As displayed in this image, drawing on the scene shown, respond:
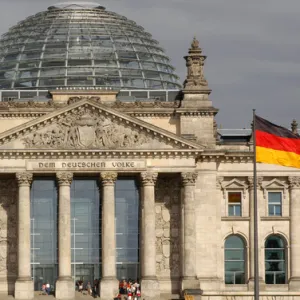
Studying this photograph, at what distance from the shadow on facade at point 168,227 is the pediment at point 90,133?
4.03 meters

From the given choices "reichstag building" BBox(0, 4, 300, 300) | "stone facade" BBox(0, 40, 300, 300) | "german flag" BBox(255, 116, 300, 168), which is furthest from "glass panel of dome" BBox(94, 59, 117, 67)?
"german flag" BBox(255, 116, 300, 168)

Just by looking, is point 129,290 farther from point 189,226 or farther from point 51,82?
point 51,82

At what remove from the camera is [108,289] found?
155750 millimetres

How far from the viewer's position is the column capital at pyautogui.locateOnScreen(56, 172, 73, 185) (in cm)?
15650

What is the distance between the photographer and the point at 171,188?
160125mm

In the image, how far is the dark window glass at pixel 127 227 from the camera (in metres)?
160

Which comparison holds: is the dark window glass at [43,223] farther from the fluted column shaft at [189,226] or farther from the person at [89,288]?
the fluted column shaft at [189,226]

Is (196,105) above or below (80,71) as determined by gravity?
below

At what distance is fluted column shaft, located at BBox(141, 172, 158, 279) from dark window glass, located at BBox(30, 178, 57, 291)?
8.10m

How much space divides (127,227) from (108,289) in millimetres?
6880

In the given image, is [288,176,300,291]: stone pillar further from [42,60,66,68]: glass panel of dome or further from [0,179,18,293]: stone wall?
[42,60,66,68]: glass panel of dome

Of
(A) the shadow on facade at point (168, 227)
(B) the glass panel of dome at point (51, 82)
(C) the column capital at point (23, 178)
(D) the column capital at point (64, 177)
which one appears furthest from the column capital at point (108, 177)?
(B) the glass panel of dome at point (51, 82)

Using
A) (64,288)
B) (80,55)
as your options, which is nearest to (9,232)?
(64,288)

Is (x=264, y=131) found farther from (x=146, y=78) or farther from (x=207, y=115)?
(x=146, y=78)
